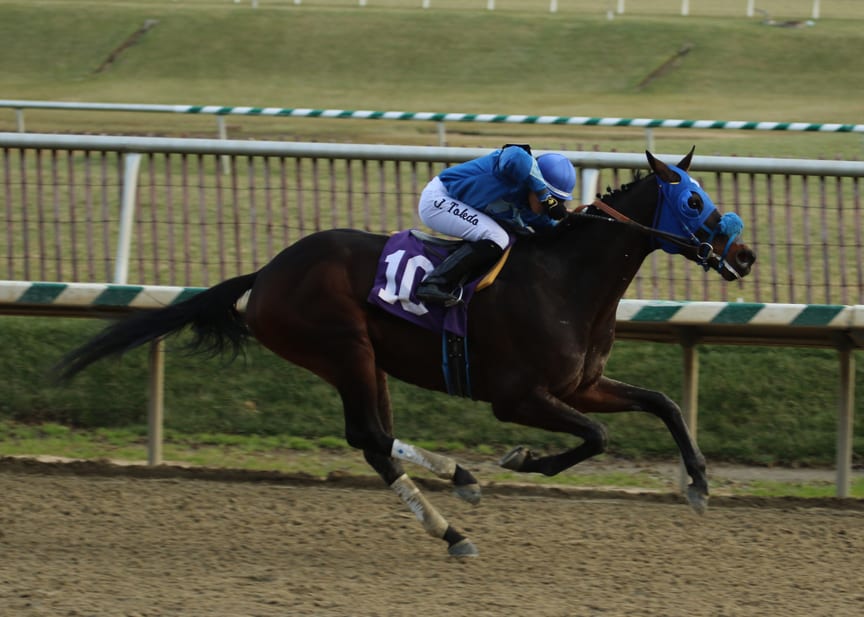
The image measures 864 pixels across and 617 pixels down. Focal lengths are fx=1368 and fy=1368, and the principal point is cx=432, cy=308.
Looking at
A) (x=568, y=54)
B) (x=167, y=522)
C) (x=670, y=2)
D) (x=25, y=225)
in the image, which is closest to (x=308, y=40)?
(x=568, y=54)

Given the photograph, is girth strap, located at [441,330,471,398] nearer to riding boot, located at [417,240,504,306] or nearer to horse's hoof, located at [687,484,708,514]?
riding boot, located at [417,240,504,306]

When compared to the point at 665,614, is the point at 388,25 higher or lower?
higher

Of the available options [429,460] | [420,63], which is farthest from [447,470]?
[420,63]

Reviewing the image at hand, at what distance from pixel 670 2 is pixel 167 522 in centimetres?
2726

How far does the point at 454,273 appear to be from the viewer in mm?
5746

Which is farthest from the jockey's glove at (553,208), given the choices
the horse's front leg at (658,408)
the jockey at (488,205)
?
the horse's front leg at (658,408)

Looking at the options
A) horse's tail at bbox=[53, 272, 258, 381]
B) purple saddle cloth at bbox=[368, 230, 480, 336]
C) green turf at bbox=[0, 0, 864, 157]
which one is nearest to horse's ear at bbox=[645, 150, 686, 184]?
purple saddle cloth at bbox=[368, 230, 480, 336]

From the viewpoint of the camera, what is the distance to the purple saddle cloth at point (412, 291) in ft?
19.1

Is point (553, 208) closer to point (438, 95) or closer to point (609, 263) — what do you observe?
point (609, 263)

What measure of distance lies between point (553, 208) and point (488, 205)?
39 centimetres

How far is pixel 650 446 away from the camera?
7.66 m

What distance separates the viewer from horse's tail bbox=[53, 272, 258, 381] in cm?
626

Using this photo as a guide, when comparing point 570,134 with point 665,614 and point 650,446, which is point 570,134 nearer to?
point 650,446

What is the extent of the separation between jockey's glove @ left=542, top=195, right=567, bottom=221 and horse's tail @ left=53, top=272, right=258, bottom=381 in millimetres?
1437
